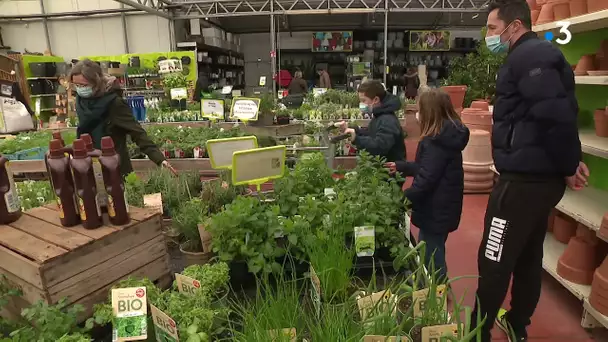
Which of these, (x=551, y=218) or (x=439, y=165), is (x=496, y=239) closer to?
(x=439, y=165)

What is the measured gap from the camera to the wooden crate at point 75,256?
4.44ft

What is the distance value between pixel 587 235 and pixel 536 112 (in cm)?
142

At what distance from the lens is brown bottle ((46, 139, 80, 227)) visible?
1.51 meters

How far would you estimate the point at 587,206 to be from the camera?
279cm

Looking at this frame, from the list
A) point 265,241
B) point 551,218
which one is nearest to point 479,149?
point 551,218

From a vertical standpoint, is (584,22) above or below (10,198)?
above

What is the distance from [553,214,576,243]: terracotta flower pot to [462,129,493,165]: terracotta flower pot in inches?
77.4

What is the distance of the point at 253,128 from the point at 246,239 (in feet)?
11.2

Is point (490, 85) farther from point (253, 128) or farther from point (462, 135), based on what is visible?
point (462, 135)

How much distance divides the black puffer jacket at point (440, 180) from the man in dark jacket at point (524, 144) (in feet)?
1.42

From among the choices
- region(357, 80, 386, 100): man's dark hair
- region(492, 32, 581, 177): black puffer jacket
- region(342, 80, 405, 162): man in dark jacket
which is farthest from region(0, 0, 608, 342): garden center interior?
region(492, 32, 581, 177): black puffer jacket

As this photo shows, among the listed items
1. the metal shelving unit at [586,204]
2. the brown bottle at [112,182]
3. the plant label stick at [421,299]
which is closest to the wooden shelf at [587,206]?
the metal shelving unit at [586,204]

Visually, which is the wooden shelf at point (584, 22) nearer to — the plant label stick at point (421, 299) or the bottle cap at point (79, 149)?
the plant label stick at point (421, 299)

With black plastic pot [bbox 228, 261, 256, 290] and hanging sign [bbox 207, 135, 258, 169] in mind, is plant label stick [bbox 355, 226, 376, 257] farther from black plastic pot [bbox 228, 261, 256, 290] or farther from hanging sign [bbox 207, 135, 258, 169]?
hanging sign [bbox 207, 135, 258, 169]
